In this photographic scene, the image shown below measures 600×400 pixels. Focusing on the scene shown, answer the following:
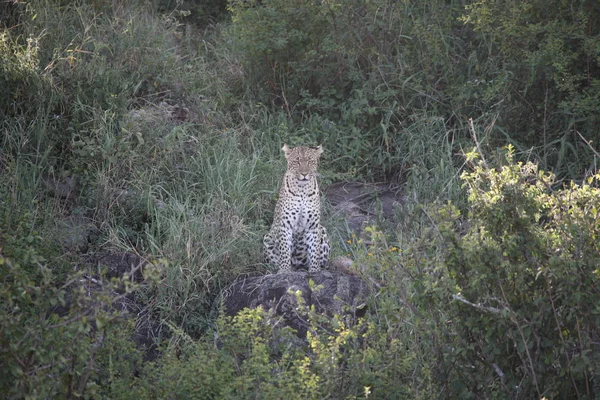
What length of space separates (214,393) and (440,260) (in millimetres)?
1600

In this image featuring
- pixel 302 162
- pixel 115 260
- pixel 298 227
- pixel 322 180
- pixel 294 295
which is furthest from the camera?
pixel 322 180

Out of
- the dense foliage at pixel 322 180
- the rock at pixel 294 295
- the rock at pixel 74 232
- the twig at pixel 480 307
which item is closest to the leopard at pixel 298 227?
the dense foliage at pixel 322 180

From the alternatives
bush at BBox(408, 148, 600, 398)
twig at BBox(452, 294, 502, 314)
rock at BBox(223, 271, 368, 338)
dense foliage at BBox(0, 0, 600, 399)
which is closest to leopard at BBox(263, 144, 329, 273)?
dense foliage at BBox(0, 0, 600, 399)

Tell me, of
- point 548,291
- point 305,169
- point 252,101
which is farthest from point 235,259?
point 548,291

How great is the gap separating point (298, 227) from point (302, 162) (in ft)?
2.15

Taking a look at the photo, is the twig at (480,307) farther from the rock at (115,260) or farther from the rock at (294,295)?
the rock at (115,260)

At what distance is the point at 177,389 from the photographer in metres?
5.99

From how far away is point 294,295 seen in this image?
8531 mm

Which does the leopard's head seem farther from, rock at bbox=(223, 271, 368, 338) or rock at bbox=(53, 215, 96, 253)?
rock at bbox=(53, 215, 96, 253)

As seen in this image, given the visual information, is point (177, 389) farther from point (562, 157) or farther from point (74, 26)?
point (74, 26)

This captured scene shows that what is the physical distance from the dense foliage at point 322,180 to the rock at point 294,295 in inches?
8.3

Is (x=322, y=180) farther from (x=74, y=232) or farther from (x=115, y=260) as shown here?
(x=74, y=232)

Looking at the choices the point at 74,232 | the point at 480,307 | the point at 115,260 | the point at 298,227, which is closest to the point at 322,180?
the point at 298,227

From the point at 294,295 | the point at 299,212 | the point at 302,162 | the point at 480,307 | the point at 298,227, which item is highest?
the point at 480,307
